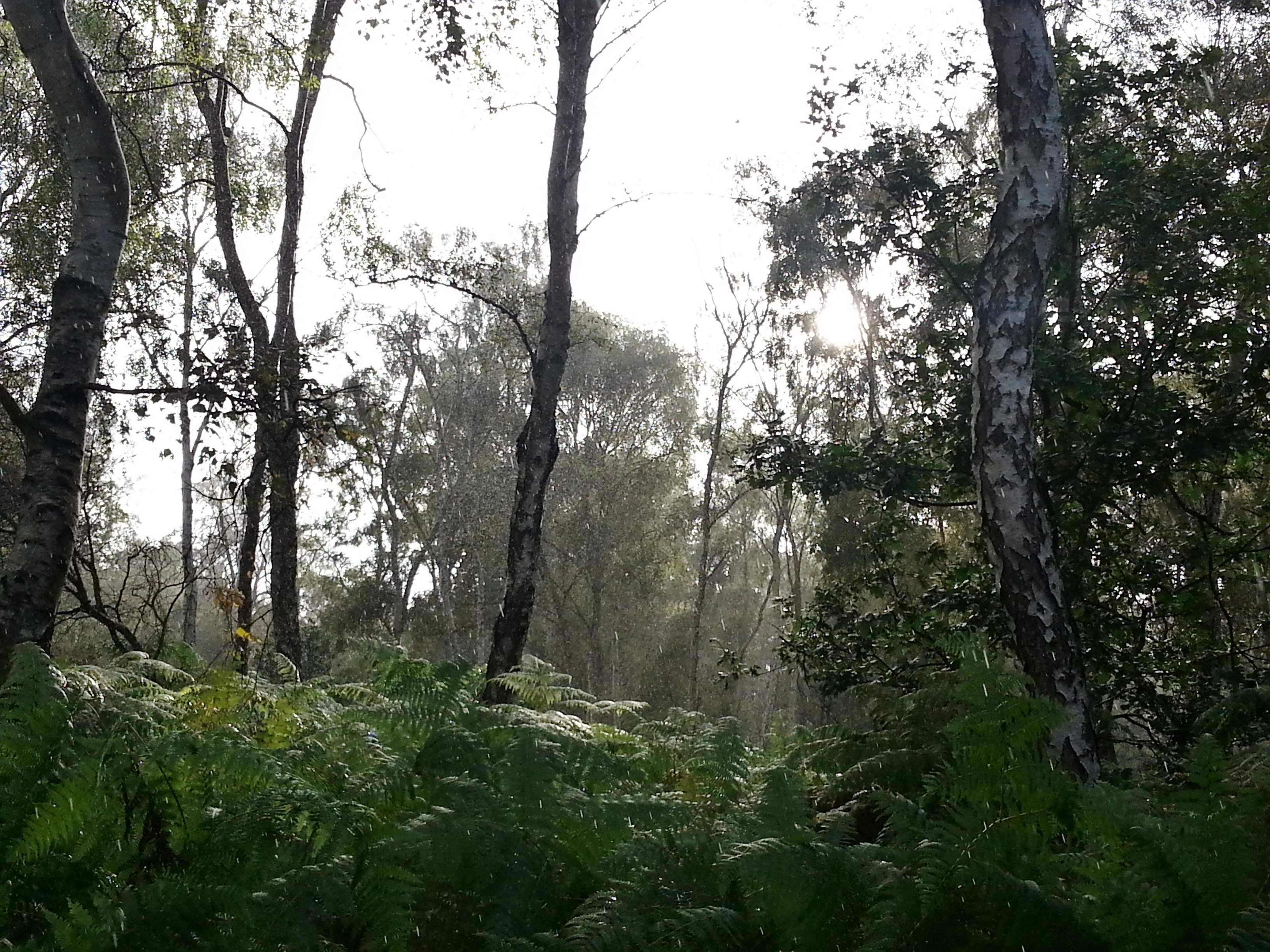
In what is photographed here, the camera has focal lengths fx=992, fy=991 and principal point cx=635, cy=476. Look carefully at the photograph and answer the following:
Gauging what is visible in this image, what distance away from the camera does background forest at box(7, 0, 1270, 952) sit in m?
1.61

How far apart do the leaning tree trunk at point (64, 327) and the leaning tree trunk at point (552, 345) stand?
2735mm

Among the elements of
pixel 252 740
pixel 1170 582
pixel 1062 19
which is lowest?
pixel 252 740

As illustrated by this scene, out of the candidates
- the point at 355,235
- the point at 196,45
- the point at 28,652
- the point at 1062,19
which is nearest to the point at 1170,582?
the point at 28,652

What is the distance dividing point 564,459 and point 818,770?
26.5 meters

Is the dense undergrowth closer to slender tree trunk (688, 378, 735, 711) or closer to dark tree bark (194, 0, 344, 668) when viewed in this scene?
dark tree bark (194, 0, 344, 668)

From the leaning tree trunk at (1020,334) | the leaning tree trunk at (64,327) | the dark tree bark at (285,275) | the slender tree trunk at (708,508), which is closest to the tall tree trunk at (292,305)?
the dark tree bark at (285,275)

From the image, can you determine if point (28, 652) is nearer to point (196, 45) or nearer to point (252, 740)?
point (252, 740)

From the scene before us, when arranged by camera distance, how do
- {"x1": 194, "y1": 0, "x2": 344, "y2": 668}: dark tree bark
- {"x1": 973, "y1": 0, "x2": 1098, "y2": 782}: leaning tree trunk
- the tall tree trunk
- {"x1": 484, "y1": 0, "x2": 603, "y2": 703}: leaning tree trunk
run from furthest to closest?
{"x1": 194, "y1": 0, "x2": 344, "y2": 668}: dark tree bark, the tall tree trunk, {"x1": 484, "y1": 0, "x2": 603, "y2": 703}: leaning tree trunk, {"x1": 973, "y1": 0, "x2": 1098, "y2": 782}: leaning tree trunk

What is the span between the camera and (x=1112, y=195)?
25.3 feet

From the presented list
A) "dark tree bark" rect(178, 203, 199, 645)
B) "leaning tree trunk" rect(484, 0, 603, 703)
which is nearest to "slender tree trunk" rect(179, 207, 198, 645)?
"dark tree bark" rect(178, 203, 199, 645)

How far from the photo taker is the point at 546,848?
1938mm

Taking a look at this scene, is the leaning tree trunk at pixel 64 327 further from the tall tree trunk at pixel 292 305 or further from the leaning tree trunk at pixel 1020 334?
the leaning tree trunk at pixel 1020 334

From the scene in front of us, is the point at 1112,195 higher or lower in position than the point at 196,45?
lower

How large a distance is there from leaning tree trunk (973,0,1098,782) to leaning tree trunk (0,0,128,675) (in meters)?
3.87
